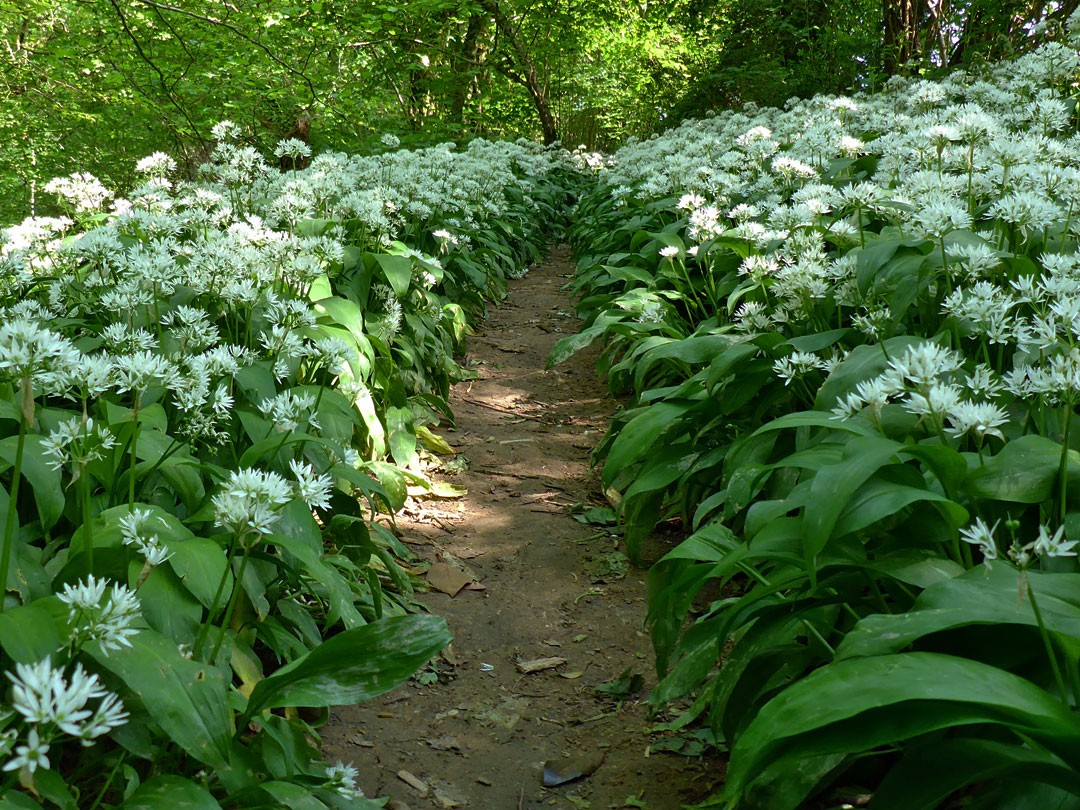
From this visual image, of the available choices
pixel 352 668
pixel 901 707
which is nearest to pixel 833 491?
pixel 901 707

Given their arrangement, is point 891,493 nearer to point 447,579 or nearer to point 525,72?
point 447,579

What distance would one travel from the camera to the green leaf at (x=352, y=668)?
4.80 ft

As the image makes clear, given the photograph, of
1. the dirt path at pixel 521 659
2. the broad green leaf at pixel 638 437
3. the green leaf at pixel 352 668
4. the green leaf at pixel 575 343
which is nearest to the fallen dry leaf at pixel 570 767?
the dirt path at pixel 521 659

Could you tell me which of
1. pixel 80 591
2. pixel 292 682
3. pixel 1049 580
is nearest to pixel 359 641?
pixel 292 682

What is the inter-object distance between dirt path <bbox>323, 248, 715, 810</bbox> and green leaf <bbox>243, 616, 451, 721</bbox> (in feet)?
1.78

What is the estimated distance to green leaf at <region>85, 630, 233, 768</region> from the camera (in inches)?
49.6

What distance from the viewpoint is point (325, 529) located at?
245 cm

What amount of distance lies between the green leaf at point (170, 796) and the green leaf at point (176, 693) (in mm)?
48

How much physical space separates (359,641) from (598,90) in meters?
18.4

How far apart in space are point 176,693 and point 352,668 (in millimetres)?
311

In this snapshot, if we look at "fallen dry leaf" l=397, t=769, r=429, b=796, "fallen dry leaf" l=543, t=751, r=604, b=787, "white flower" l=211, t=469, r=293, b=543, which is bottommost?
Result: "fallen dry leaf" l=543, t=751, r=604, b=787

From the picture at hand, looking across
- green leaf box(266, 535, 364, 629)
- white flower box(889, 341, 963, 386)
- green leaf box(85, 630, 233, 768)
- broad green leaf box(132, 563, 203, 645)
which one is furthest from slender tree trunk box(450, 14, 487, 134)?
green leaf box(85, 630, 233, 768)

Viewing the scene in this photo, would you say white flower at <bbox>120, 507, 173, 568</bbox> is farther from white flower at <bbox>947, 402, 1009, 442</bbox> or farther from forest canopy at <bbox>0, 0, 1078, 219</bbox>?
forest canopy at <bbox>0, 0, 1078, 219</bbox>

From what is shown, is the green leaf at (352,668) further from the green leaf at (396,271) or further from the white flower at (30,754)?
the green leaf at (396,271)
